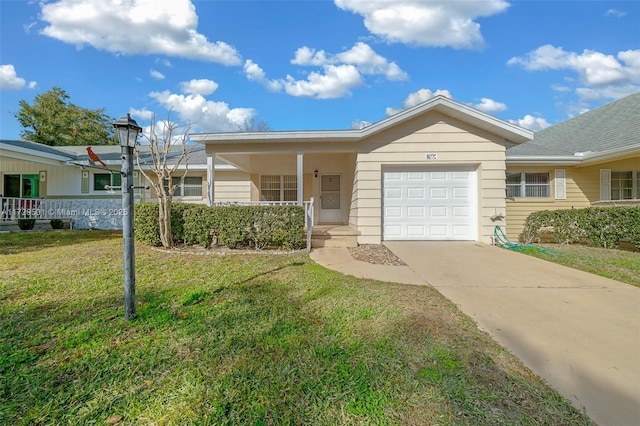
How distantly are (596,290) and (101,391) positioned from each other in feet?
20.2

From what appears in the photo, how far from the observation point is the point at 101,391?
2053 mm

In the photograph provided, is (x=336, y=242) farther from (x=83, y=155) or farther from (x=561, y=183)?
(x=83, y=155)

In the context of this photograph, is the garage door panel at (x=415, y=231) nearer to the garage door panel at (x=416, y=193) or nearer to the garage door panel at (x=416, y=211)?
the garage door panel at (x=416, y=211)

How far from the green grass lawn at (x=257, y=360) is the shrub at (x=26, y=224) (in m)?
9.64

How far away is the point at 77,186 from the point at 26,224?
107 inches

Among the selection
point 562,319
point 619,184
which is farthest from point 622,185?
point 562,319

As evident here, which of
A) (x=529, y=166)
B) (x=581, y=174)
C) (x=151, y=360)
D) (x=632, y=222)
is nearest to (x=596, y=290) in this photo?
(x=632, y=222)

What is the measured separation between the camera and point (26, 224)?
11.3 m

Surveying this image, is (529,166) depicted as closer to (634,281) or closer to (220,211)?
(634,281)

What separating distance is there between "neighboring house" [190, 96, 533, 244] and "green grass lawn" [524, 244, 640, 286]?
69.9 inches

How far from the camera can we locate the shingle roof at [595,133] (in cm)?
1035

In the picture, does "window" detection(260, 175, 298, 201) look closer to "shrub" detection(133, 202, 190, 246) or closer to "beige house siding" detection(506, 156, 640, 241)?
"shrub" detection(133, 202, 190, 246)

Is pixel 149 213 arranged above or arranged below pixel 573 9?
below

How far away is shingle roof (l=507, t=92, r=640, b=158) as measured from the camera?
34.0ft
